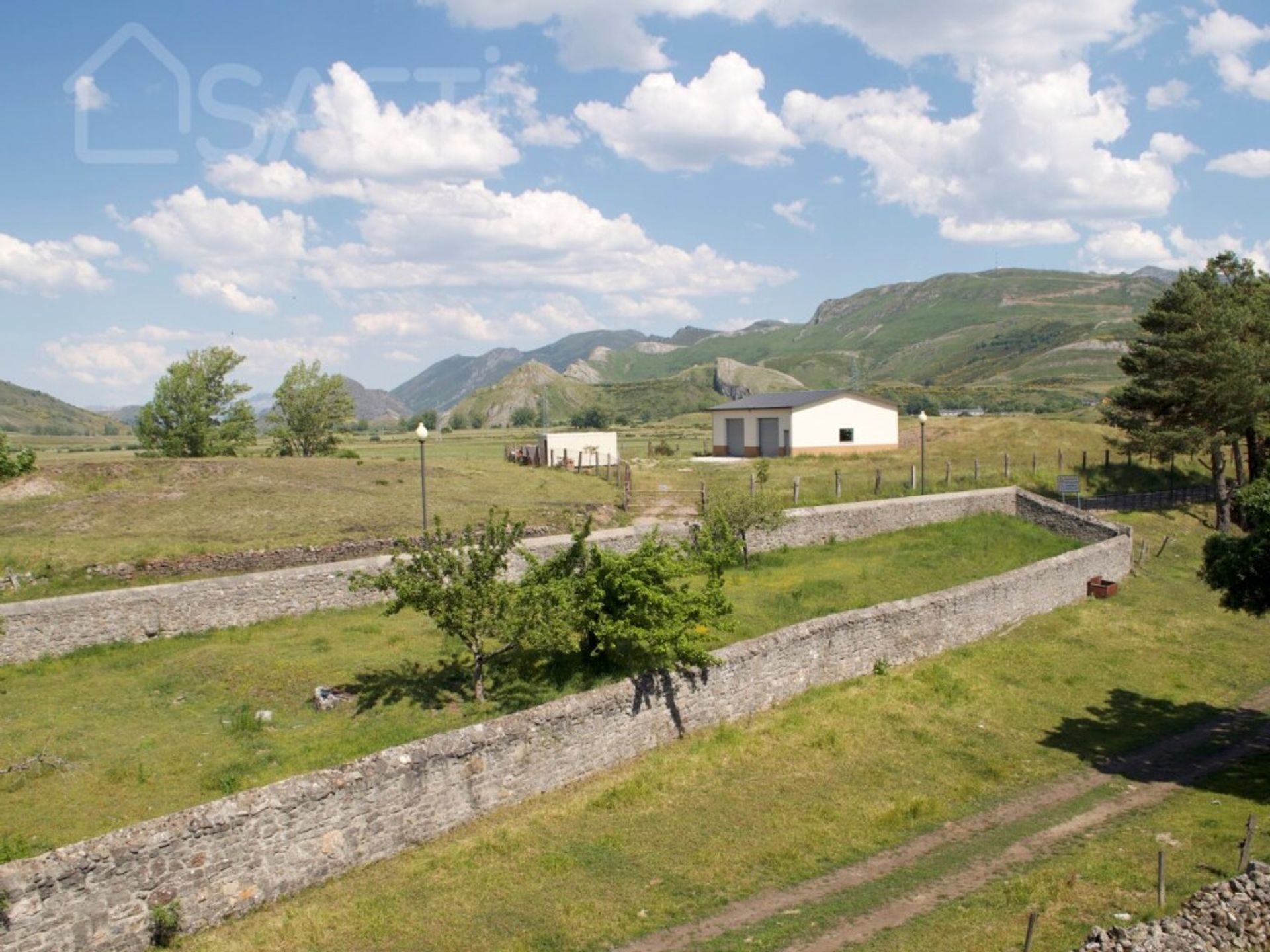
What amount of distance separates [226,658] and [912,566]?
19.4 m

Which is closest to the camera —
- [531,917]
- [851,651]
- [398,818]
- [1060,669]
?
[531,917]

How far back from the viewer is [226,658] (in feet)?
56.1

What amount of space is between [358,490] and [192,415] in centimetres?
2208

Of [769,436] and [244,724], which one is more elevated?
[769,436]

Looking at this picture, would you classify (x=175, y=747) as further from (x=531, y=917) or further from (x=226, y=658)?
(x=531, y=917)

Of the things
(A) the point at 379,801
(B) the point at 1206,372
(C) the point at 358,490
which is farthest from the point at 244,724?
(B) the point at 1206,372

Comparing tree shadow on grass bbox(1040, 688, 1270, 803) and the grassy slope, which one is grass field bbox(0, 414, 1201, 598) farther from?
tree shadow on grass bbox(1040, 688, 1270, 803)

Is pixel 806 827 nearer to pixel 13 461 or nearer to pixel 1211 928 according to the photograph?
pixel 1211 928

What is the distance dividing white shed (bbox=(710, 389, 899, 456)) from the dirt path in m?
35.9

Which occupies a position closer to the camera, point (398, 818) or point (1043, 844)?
point (398, 818)

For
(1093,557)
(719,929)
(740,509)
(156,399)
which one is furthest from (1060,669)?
(156,399)

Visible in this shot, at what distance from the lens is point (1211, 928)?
8.48m

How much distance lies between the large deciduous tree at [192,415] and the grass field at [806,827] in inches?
1819

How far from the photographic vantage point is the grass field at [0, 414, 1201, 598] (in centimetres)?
2630
